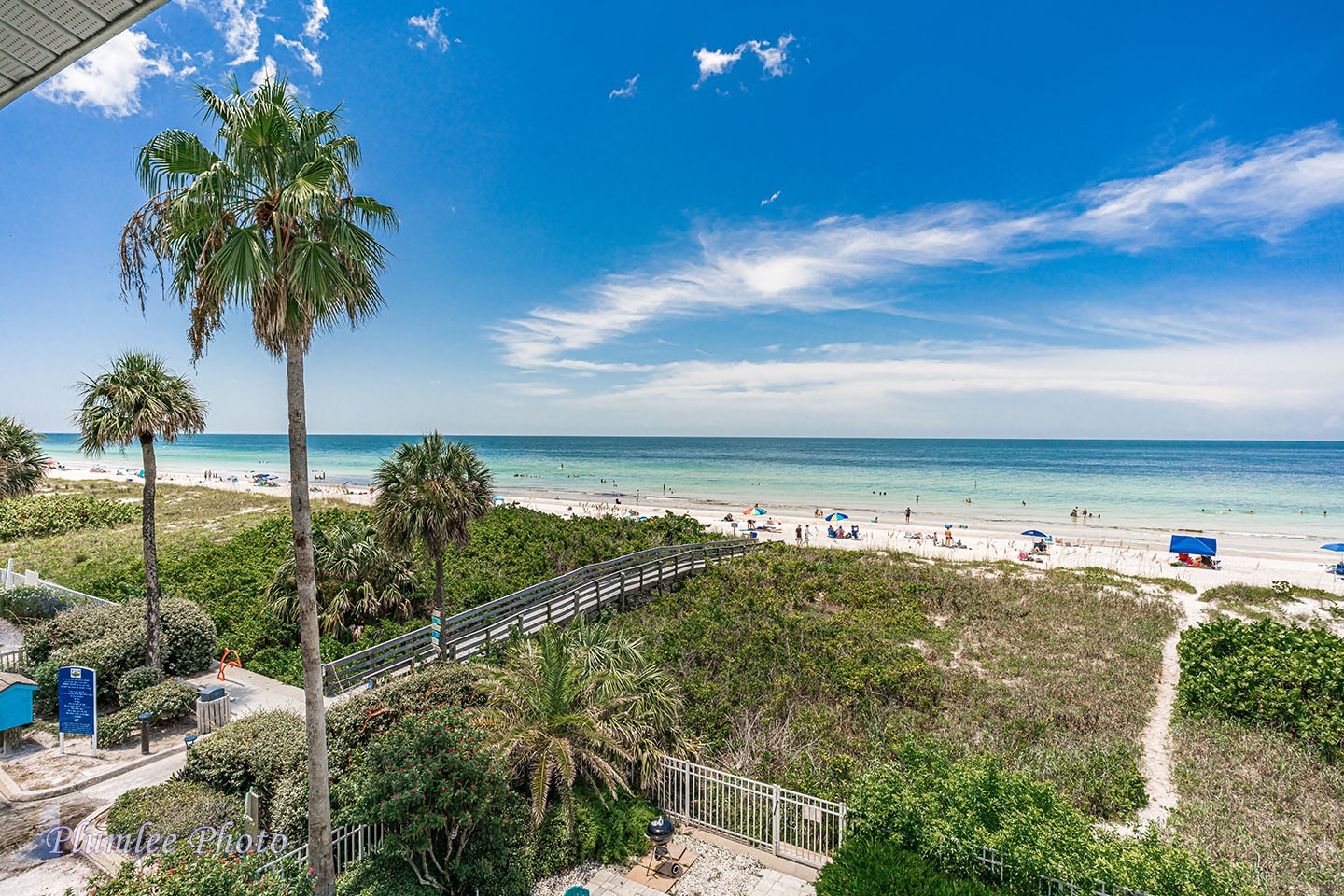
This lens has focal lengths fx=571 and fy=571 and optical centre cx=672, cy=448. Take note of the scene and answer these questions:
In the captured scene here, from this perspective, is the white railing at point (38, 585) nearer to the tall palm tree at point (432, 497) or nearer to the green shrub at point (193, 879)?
the tall palm tree at point (432, 497)

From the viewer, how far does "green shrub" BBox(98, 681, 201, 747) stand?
1109 centimetres

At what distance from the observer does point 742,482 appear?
8188 centimetres

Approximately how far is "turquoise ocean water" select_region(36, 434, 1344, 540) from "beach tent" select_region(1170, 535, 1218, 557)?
60.8 ft

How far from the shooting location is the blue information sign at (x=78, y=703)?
10688 millimetres

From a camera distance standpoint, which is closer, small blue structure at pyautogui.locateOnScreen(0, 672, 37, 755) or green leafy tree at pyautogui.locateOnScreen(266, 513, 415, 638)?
small blue structure at pyautogui.locateOnScreen(0, 672, 37, 755)

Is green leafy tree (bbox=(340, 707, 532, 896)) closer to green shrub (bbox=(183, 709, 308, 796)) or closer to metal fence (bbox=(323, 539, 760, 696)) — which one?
green shrub (bbox=(183, 709, 308, 796))

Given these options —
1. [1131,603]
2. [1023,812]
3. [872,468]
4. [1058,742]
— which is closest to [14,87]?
[1023,812]

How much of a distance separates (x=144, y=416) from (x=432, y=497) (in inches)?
252

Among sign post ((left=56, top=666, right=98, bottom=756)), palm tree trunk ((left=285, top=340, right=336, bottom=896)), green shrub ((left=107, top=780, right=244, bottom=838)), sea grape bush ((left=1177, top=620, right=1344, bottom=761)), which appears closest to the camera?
palm tree trunk ((left=285, top=340, right=336, bottom=896))

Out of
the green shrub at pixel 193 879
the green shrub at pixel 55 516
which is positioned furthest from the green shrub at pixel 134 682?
the green shrub at pixel 55 516

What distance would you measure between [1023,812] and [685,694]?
23.9 ft

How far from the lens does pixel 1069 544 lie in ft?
126

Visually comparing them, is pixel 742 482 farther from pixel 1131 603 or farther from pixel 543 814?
pixel 543 814

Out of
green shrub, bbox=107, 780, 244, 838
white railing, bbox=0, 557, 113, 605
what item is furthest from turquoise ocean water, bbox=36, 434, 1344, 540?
green shrub, bbox=107, 780, 244, 838
